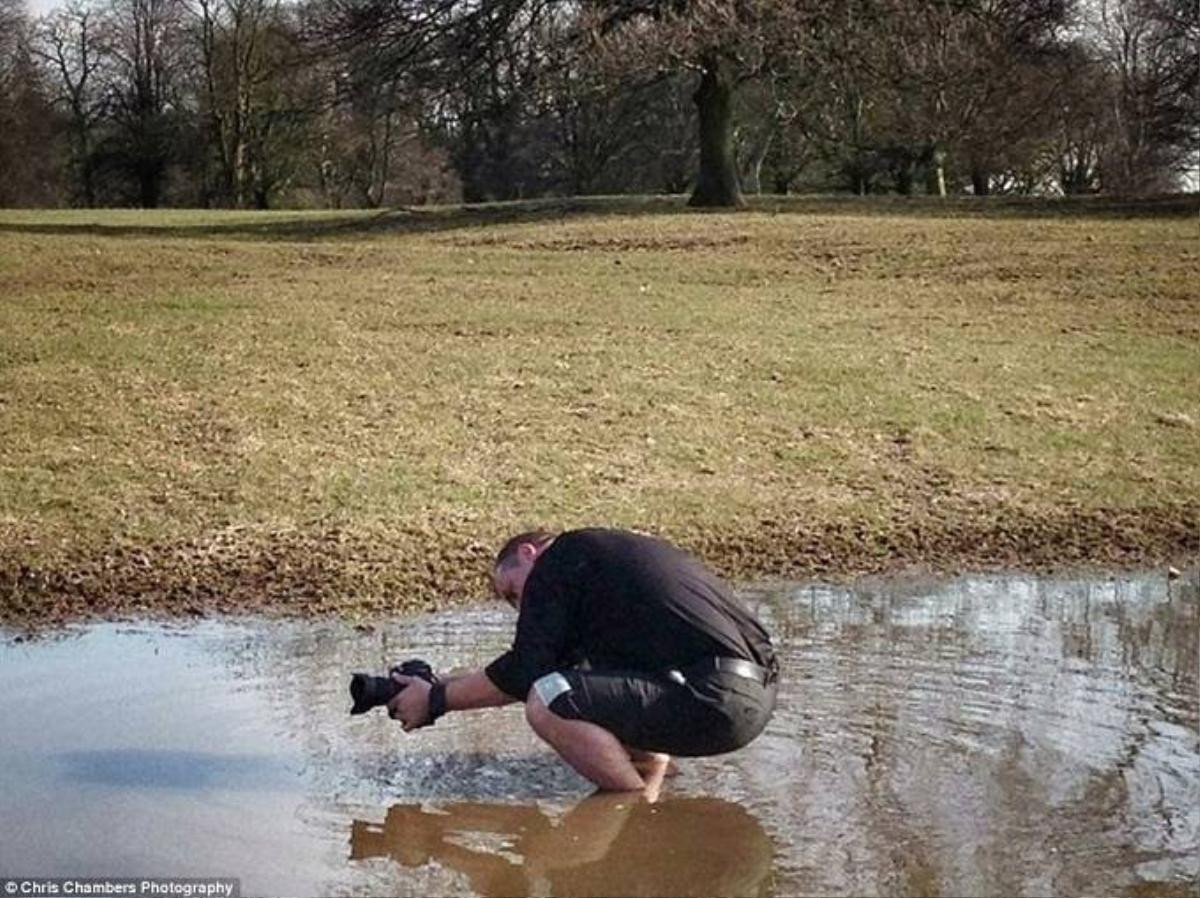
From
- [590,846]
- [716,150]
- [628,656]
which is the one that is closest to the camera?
[590,846]

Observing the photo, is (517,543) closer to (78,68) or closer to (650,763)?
(650,763)

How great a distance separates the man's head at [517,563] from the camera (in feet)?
19.6

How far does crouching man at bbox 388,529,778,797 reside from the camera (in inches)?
227

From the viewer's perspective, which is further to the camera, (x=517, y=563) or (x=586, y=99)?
(x=586, y=99)

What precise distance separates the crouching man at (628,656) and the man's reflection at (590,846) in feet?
0.59

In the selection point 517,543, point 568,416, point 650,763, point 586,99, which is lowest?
point 650,763

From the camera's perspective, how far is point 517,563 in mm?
5992

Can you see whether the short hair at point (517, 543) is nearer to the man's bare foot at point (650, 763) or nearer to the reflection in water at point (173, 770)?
the man's bare foot at point (650, 763)

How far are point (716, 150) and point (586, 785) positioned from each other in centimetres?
2273

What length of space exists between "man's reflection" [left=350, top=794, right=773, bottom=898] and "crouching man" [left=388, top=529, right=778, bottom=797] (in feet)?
0.59

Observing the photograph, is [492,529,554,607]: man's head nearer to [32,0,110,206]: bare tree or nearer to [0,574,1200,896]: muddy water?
[0,574,1200,896]: muddy water

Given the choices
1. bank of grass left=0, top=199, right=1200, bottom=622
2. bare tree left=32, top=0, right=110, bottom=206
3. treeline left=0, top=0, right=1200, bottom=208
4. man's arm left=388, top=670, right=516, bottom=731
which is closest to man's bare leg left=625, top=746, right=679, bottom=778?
man's arm left=388, top=670, right=516, bottom=731

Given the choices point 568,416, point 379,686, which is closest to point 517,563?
point 379,686

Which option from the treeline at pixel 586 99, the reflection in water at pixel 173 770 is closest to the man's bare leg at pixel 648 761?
the reflection in water at pixel 173 770
